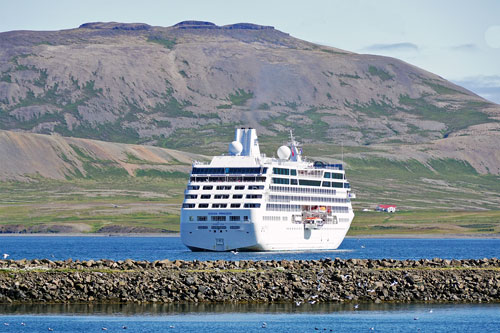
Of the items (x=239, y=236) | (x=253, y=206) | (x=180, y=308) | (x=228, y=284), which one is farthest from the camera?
(x=253, y=206)

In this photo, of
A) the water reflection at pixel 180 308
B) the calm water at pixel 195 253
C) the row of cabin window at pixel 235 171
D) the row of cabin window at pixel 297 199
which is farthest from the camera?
the row of cabin window at pixel 297 199

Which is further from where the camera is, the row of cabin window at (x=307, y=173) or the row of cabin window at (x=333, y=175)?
the row of cabin window at (x=333, y=175)

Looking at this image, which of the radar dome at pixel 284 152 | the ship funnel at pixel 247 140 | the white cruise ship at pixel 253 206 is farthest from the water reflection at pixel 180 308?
the radar dome at pixel 284 152

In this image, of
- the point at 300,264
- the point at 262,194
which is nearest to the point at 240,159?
the point at 262,194

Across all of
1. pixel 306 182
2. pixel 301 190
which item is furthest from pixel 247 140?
pixel 301 190

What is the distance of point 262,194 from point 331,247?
20279 millimetres

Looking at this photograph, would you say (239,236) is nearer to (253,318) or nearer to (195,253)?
(195,253)

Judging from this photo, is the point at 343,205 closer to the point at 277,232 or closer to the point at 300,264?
the point at 277,232

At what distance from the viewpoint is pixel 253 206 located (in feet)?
379

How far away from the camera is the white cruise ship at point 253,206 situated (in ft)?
379

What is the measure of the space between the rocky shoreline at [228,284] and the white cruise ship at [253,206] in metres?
39.5

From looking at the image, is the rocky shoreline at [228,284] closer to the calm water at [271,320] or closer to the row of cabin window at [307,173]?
the calm water at [271,320]

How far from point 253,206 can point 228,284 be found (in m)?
48.0

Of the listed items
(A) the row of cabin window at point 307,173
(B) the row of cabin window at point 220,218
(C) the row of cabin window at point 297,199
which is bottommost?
(B) the row of cabin window at point 220,218
